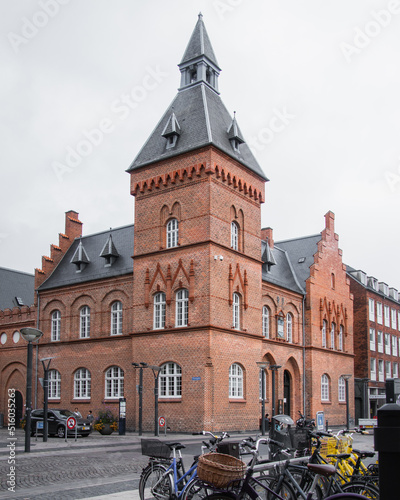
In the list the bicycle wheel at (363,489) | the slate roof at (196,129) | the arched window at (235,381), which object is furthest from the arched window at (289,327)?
the bicycle wheel at (363,489)

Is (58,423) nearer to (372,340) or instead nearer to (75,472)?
(75,472)

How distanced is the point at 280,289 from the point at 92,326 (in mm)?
12135

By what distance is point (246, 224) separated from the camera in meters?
32.8

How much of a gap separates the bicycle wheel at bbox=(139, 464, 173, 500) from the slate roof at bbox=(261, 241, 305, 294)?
27249 mm

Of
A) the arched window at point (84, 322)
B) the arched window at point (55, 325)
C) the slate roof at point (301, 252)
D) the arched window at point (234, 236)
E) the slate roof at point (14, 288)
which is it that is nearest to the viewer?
the arched window at point (234, 236)

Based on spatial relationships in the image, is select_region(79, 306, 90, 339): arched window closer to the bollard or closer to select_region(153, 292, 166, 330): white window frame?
select_region(153, 292, 166, 330): white window frame

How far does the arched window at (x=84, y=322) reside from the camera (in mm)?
36562

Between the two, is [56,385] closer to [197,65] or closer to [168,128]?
→ [168,128]

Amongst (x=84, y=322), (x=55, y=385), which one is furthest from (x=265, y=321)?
(x=55, y=385)

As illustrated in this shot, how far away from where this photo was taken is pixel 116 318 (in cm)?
3516

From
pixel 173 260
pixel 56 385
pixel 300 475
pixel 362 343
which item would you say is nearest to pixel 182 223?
pixel 173 260

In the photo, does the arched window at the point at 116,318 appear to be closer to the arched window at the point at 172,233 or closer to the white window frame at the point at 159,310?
the white window frame at the point at 159,310

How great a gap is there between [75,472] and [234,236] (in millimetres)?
19578

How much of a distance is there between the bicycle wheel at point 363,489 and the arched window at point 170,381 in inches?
854
